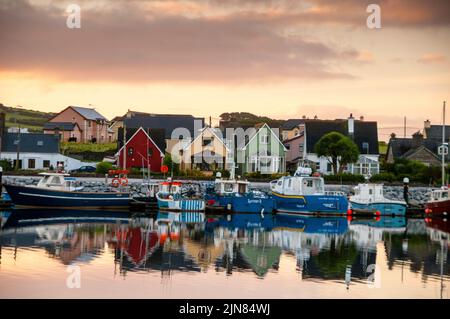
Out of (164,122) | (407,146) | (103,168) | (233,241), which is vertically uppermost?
(164,122)

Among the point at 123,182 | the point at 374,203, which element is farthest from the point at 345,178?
the point at 123,182

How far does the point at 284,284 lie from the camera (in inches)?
1084

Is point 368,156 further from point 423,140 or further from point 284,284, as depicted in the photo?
point 284,284

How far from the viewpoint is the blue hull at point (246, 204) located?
57094 mm

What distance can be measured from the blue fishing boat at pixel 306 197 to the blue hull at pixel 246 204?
65 cm

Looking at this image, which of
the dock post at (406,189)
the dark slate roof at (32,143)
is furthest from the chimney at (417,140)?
the dark slate roof at (32,143)

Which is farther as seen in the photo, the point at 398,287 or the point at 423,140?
the point at 423,140

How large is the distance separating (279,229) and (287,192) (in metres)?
11.2

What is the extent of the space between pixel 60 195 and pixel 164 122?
39943mm

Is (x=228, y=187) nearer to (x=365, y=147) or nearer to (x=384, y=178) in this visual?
(x=384, y=178)

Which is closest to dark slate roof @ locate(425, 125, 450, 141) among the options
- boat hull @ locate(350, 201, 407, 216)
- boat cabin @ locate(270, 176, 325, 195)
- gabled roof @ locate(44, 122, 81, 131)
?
boat hull @ locate(350, 201, 407, 216)

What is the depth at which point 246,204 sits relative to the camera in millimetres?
57250

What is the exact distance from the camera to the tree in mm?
73438
